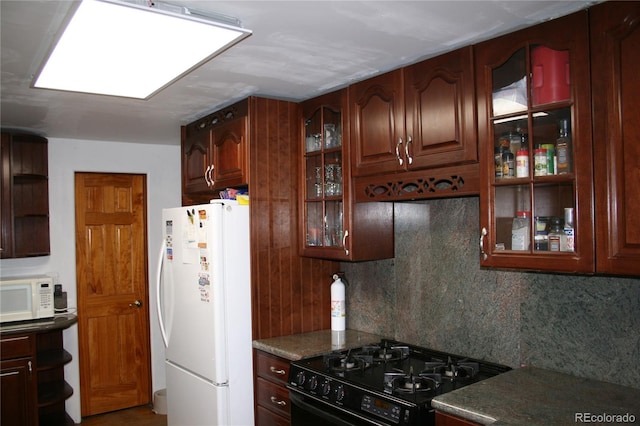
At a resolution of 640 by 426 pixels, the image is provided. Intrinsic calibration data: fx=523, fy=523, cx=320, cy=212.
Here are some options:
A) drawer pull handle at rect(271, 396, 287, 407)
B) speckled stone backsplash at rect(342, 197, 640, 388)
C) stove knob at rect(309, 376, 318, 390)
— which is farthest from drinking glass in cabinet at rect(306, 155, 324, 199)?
drawer pull handle at rect(271, 396, 287, 407)

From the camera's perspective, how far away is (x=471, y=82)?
2209 mm

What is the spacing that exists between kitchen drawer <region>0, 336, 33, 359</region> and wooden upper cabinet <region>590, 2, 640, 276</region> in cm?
359

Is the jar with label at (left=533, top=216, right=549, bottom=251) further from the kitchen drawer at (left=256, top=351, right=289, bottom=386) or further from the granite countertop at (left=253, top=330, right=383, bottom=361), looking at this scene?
the kitchen drawer at (left=256, top=351, right=289, bottom=386)

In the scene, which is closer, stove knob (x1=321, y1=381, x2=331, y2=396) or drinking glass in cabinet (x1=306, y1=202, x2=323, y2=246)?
stove knob (x1=321, y1=381, x2=331, y2=396)

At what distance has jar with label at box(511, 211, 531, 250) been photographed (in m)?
2.03

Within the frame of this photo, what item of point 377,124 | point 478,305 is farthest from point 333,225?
point 478,305

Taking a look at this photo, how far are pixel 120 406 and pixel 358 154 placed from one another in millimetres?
3358

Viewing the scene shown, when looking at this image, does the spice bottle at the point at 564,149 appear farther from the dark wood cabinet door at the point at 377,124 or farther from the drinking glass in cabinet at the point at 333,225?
the drinking glass in cabinet at the point at 333,225

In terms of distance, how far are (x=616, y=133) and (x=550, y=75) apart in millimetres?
341

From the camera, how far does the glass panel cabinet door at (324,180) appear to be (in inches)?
116

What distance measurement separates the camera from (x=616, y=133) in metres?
1.76

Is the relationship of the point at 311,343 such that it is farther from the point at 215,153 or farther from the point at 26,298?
the point at 26,298

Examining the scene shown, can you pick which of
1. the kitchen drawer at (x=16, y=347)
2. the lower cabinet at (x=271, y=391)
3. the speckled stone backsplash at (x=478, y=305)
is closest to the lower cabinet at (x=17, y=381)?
the kitchen drawer at (x=16, y=347)

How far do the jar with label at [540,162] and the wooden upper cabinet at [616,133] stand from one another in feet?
0.63
